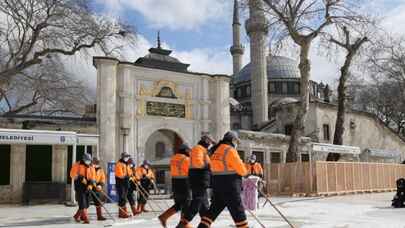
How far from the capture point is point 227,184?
763 centimetres

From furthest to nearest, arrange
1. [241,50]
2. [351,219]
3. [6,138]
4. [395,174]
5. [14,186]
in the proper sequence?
[241,50] → [395,174] → [14,186] → [6,138] → [351,219]

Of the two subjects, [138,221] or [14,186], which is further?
[14,186]

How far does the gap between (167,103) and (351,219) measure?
12.3 m

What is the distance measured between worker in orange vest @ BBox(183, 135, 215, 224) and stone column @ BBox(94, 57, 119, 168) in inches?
467

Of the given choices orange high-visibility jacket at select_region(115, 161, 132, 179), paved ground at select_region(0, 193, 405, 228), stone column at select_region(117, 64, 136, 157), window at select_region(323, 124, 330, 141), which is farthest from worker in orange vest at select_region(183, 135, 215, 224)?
window at select_region(323, 124, 330, 141)

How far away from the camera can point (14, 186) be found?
1898 cm

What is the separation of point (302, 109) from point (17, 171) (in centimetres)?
1296

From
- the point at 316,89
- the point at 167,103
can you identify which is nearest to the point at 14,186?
the point at 167,103

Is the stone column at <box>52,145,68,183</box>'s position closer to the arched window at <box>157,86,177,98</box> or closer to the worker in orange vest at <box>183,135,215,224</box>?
the arched window at <box>157,86,177,98</box>

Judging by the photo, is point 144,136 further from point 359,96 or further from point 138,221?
point 359,96

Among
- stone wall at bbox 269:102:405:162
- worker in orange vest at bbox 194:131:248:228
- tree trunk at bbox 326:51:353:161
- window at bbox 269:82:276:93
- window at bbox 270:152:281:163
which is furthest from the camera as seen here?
window at bbox 269:82:276:93

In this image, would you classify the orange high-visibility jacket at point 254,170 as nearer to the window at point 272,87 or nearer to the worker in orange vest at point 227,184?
the worker in orange vest at point 227,184

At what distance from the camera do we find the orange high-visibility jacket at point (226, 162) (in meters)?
7.63

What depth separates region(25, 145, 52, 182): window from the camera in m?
19.5
